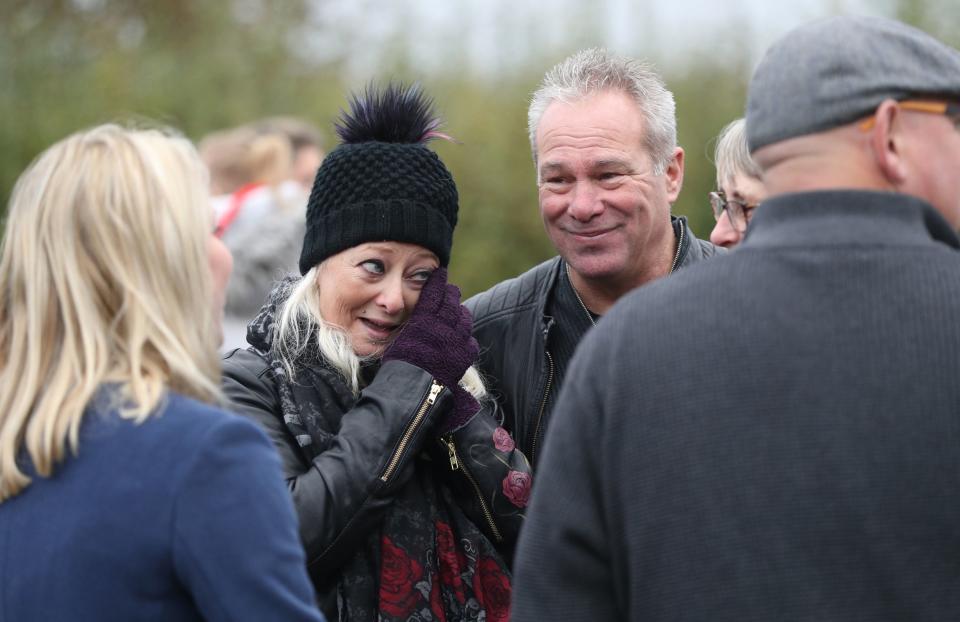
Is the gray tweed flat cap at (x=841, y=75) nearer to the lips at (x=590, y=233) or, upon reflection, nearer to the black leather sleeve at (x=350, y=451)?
the black leather sleeve at (x=350, y=451)

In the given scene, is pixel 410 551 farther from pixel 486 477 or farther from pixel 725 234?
pixel 725 234

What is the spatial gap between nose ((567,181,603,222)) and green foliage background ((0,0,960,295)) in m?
4.89

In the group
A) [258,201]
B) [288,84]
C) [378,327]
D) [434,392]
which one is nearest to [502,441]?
[434,392]

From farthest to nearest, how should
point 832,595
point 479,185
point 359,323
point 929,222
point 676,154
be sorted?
point 479,185, point 676,154, point 359,323, point 929,222, point 832,595

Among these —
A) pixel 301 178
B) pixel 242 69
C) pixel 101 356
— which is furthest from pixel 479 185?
pixel 101 356

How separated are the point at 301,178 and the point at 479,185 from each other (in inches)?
110

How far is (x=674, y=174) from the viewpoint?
12.6 ft

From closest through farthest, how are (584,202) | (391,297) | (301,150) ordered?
(391,297) < (584,202) < (301,150)

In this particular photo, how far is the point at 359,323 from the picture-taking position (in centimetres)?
329

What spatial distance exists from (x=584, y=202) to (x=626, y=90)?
390mm

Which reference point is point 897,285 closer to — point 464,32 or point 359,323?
point 359,323

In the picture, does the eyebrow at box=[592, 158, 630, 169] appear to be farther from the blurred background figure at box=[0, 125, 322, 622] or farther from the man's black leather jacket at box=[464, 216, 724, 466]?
the blurred background figure at box=[0, 125, 322, 622]

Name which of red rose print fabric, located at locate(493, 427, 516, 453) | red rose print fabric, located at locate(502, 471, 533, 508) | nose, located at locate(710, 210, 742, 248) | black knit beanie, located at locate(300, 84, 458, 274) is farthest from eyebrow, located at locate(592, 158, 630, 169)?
red rose print fabric, located at locate(502, 471, 533, 508)

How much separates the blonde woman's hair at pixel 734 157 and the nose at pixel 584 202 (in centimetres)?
58
